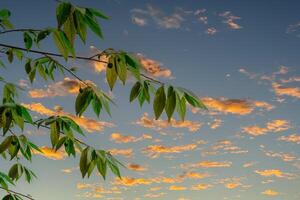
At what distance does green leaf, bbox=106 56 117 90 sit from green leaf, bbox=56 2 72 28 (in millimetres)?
434

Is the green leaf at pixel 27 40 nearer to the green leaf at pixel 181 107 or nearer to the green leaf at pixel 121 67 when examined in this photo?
the green leaf at pixel 121 67

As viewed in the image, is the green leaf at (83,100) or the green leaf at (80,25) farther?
the green leaf at (83,100)

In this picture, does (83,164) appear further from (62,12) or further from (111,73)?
(62,12)

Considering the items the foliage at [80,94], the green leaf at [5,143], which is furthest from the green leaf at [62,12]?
the green leaf at [5,143]

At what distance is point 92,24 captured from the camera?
2.52 metres

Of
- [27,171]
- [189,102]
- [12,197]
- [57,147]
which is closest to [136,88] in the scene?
[189,102]

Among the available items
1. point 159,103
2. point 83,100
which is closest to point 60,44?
point 83,100

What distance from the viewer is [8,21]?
166 inches

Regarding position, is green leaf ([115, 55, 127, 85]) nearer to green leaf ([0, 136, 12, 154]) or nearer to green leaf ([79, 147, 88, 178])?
green leaf ([79, 147, 88, 178])

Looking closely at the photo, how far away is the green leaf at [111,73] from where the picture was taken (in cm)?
271

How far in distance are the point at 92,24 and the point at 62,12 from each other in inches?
7.6

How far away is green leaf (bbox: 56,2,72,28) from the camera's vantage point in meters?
2.42

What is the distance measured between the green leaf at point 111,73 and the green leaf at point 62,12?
0.43 metres

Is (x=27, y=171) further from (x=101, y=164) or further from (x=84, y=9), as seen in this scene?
(x=84, y=9)
